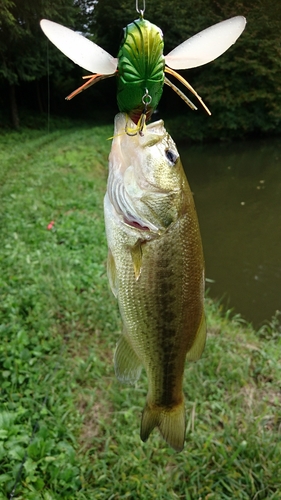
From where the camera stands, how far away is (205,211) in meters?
9.65

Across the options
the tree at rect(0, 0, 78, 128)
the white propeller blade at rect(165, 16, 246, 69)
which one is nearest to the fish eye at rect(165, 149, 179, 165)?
the white propeller blade at rect(165, 16, 246, 69)

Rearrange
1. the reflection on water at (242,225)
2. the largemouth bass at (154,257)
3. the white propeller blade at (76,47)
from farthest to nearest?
the reflection on water at (242,225) → the largemouth bass at (154,257) → the white propeller blade at (76,47)

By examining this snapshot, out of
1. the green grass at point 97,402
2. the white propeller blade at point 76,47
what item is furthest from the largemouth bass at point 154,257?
the green grass at point 97,402

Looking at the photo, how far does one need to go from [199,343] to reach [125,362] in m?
0.27

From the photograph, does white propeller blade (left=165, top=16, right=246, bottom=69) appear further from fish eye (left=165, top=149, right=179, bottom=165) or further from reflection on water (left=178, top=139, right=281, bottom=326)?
reflection on water (left=178, top=139, right=281, bottom=326)

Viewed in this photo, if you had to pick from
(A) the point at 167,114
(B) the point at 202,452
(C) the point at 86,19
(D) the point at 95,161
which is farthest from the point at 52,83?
(B) the point at 202,452

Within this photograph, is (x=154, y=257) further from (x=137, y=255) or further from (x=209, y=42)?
(x=209, y=42)

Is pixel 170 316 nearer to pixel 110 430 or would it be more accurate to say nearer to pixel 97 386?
pixel 110 430

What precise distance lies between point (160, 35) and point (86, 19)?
184 inches

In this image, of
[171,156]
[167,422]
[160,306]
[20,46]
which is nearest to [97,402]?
[167,422]

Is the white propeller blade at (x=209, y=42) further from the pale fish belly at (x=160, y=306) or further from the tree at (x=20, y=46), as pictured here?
the tree at (x=20, y=46)

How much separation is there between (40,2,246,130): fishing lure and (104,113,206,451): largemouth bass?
0.09m

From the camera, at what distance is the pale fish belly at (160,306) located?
1224 mm

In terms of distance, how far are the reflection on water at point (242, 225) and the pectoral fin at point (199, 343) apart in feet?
13.6
